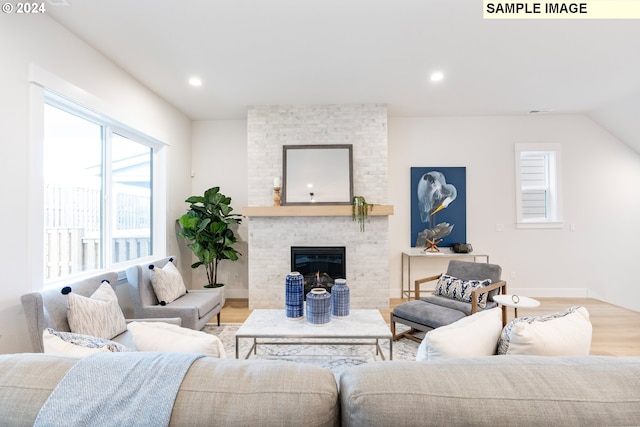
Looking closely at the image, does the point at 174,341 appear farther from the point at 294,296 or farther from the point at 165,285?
the point at 165,285

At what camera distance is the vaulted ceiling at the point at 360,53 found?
2.31 meters

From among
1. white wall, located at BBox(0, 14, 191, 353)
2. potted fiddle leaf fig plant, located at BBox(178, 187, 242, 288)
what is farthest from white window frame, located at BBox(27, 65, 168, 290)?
potted fiddle leaf fig plant, located at BBox(178, 187, 242, 288)

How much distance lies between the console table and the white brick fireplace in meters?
0.53

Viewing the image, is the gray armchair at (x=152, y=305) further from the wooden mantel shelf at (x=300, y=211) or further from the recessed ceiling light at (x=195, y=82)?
the recessed ceiling light at (x=195, y=82)

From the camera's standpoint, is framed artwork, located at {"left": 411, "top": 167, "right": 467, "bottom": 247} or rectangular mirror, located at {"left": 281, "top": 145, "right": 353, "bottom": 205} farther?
framed artwork, located at {"left": 411, "top": 167, "right": 467, "bottom": 247}

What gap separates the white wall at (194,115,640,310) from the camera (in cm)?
469

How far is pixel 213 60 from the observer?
9.87ft

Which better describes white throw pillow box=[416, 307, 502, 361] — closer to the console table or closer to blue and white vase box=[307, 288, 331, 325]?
blue and white vase box=[307, 288, 331, 325]

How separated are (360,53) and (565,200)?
4109 millimetres

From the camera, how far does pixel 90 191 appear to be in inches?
119

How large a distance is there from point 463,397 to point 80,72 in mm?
3482

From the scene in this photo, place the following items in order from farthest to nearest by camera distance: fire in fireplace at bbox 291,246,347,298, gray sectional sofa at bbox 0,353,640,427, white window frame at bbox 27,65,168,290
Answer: fire in fireplace at bbox 291,246,347,298 → white window frame at bbox 27,65,168,290 → gray sectional sofa at bbox 0,353,640,427

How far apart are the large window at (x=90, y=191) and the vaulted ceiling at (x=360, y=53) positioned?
28.7 inches

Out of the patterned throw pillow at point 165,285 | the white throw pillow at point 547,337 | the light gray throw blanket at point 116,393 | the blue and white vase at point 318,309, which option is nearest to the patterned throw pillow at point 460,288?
the blue and white vase at point 318,309
